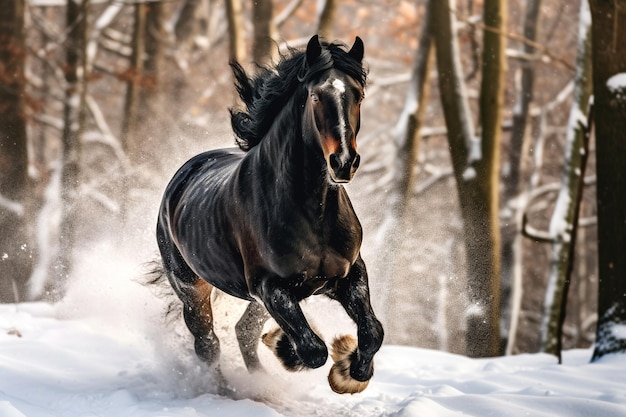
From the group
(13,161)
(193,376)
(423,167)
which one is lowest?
(423,167)

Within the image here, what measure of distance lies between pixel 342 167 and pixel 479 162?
290 inches

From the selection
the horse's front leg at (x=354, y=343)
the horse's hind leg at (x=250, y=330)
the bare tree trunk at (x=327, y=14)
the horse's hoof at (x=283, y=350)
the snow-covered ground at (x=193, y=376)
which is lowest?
the snow-covered ground at (x=193, y=376)

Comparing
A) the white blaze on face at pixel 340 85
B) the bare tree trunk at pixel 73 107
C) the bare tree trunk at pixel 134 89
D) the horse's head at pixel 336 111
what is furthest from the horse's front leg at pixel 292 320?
the bare tree trunk at pixel 134 89

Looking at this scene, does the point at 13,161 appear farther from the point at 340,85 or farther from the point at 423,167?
the point at 423,167

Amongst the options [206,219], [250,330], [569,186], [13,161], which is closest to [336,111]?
[206,219]

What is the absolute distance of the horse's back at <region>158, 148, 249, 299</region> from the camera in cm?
609

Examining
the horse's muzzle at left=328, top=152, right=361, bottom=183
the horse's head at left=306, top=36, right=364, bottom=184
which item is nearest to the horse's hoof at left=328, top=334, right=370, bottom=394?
the horse's head at left=306, top=36, right=364, bottom=184

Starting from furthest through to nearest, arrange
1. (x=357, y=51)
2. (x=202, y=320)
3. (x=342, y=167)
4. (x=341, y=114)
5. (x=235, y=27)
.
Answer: (x=235, y=27) < (x=202, y=320) < (x=357, y=51) < (x=341, y=114) < (x=342, y=167)

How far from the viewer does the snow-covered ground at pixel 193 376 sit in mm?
5777

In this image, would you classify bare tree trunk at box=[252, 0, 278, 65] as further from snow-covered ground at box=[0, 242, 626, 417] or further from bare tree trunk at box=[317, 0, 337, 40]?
snow-covered ground at box=[0, 242, 626, 417]

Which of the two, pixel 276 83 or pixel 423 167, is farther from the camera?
pixel 423 167

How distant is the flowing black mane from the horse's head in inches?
1.0

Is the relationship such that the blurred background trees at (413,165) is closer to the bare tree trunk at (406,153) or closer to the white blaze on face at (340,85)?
the bare tree trunk at (406,153)

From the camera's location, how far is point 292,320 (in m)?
5.38
